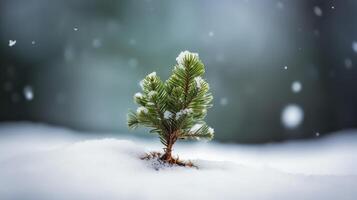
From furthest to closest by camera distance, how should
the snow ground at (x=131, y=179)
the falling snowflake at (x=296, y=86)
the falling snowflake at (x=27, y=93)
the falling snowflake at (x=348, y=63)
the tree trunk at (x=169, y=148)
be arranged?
the falling snowflake at (x=348, y=63)
the falling snowflake at (x=296, y=86)
the falling snowflake at (x=27, y=93)
the tree trunk at (x=169, y=148)
the snow ground at (x=131, y=179)

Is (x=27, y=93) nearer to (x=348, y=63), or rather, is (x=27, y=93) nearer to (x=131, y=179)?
(x=131, y=179)

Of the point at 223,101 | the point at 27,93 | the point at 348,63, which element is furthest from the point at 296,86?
the point at 27,93

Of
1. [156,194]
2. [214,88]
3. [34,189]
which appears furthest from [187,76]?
[214,88]

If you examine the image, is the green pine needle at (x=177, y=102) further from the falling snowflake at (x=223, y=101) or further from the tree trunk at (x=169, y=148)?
the falling snowflake at (x=223, y=101)

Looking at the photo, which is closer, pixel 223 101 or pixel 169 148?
pixel 169 148

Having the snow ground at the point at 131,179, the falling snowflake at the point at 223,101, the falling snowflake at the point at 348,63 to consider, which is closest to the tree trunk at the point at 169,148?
the snow ground at the point at 131,179

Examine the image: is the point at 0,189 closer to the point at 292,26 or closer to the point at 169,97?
the point at 169,97

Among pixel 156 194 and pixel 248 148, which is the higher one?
pixel 248 148

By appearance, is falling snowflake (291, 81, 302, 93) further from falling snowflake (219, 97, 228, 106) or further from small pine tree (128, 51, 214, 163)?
small pine tree (128, 51, 214, 163)
